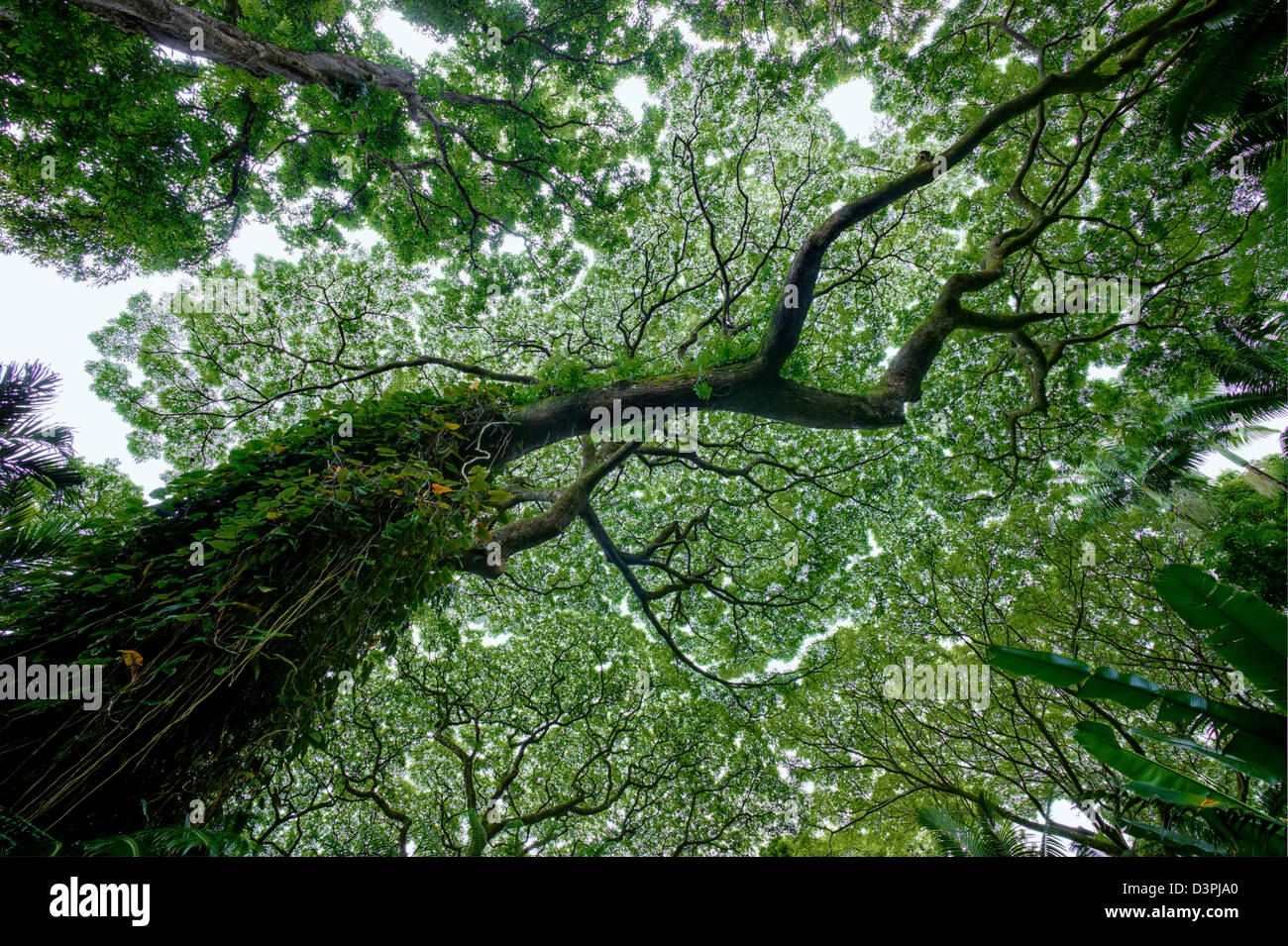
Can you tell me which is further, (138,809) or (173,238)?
(173,238)

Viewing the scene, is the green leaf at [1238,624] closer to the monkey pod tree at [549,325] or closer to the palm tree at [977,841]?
the palm tree at [977,841]

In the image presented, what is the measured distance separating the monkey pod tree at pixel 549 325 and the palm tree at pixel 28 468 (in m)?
0.78

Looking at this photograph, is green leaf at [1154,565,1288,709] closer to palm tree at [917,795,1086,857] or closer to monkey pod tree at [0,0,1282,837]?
palm tree at [917,795,1086,857]

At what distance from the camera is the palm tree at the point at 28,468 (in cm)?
307

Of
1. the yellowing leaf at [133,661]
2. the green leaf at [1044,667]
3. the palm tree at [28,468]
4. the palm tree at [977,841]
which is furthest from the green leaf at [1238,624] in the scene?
the palm tree at [28,468]

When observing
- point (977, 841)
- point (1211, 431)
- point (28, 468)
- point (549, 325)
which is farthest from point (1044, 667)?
point (549, 325)

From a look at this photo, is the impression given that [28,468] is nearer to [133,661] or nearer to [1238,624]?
[133,661]

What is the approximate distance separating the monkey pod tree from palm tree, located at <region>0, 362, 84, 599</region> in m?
0.78

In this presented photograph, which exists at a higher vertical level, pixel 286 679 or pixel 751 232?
pixel 751 232

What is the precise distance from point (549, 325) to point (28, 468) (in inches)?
266

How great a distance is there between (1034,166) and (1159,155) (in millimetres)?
1568
